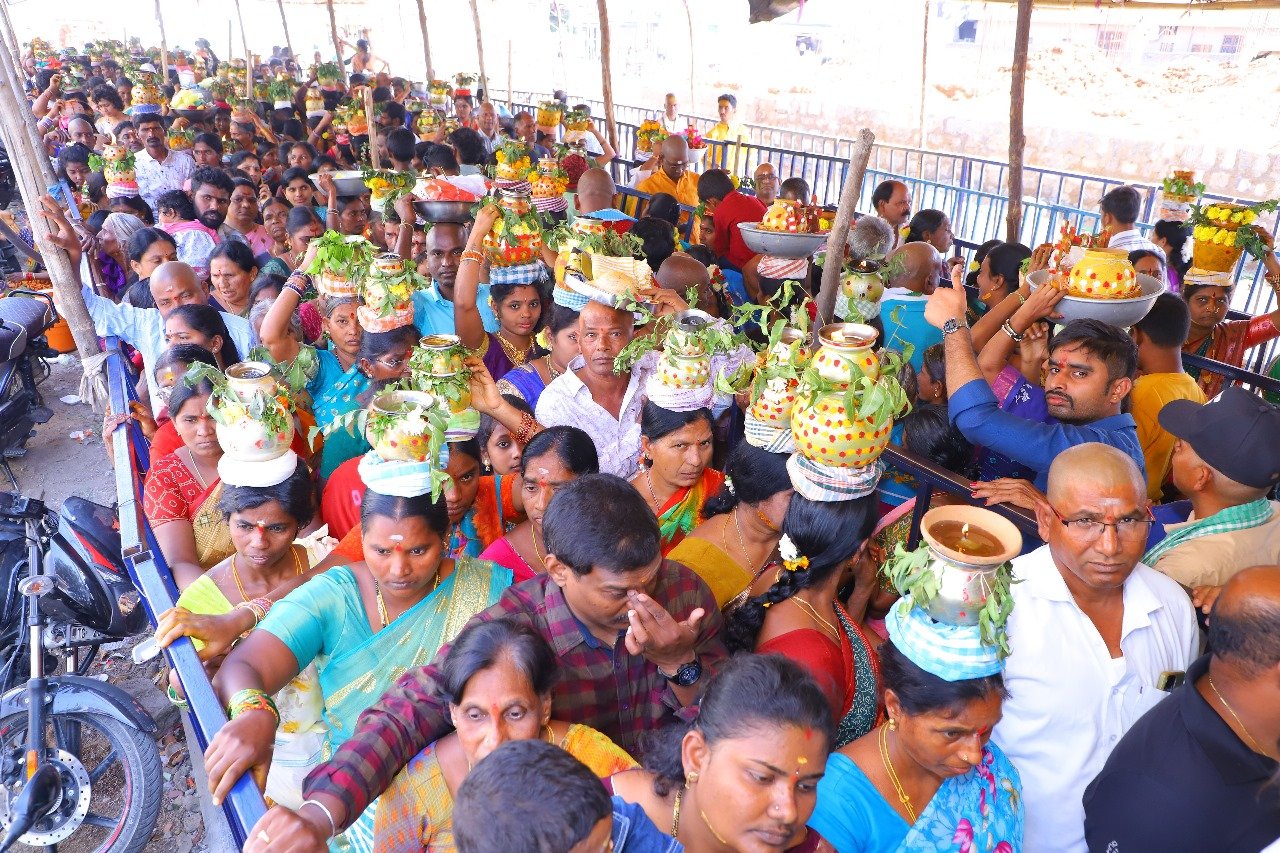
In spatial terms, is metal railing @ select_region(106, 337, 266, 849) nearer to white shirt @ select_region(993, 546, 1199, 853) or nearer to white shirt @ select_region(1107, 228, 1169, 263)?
white shirt @ select_region(993, 546, 1199, 853)

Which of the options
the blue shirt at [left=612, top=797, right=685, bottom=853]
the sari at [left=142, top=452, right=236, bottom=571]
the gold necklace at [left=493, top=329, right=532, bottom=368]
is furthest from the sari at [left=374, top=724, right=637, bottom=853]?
the gold necklace at [left=493, top=329, right=532, bottom=368]

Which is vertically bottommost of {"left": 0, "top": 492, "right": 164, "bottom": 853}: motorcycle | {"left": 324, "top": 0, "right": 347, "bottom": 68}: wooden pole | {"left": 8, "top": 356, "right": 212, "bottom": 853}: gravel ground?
{"left": 8, "top": 356, "right": 212, "bottom": 853}: gravel ground

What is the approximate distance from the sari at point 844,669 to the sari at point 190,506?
233 cm

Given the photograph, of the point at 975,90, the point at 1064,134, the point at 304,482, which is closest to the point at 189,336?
the point at 304,482

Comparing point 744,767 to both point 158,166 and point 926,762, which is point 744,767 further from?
point 158,166

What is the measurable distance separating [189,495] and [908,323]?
13.2 ft

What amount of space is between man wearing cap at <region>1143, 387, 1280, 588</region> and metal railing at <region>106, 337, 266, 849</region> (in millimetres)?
2822

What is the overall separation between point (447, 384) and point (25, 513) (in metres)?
2.56

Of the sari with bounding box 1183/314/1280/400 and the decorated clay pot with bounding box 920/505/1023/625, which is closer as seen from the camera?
the decorated clay pot with bounding box 920/505/1023/625

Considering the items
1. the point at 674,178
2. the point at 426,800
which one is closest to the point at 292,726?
the point at 426,800

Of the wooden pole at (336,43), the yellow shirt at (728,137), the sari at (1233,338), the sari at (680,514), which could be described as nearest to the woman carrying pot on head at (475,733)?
the sari at (680,514)

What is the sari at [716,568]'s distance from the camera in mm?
3117

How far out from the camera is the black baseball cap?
113 inches

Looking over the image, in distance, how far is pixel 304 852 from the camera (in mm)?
1871
